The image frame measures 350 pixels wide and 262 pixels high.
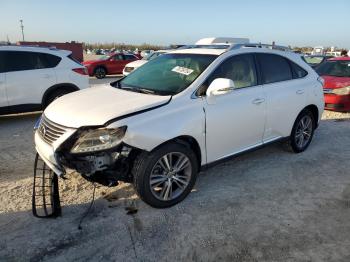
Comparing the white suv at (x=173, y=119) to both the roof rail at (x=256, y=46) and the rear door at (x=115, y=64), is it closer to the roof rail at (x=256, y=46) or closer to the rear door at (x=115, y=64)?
the roof rail at (x=256, y=46)

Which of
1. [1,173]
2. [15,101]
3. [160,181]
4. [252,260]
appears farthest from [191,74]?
[15,101]

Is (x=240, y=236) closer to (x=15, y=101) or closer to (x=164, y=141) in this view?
(x=164, y=141)

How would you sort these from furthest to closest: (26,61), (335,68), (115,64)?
(115,64), (335,68), (26,61)

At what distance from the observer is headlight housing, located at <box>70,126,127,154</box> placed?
3.54m

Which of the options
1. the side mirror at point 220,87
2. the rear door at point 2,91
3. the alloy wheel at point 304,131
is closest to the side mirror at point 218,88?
the side mirror at point 220,87

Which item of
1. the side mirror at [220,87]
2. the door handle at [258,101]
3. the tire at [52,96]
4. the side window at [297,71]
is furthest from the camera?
the tire at [52,96]

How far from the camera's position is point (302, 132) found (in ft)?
19.7

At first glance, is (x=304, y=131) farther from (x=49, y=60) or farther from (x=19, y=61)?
(x=19, y=61)

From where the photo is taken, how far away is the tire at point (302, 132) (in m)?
5.77

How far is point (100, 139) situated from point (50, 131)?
687 mm

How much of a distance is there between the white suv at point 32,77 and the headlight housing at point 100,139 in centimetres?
503

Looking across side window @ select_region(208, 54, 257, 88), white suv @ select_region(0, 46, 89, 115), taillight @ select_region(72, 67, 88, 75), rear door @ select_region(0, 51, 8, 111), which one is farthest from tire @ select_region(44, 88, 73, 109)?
side window @ select_region(208, 54, 257, 88)

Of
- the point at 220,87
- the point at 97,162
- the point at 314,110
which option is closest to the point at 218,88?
the point at 220,87

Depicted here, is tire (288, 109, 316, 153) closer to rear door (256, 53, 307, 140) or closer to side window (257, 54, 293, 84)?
rear door (256, 53, 307, 140)
